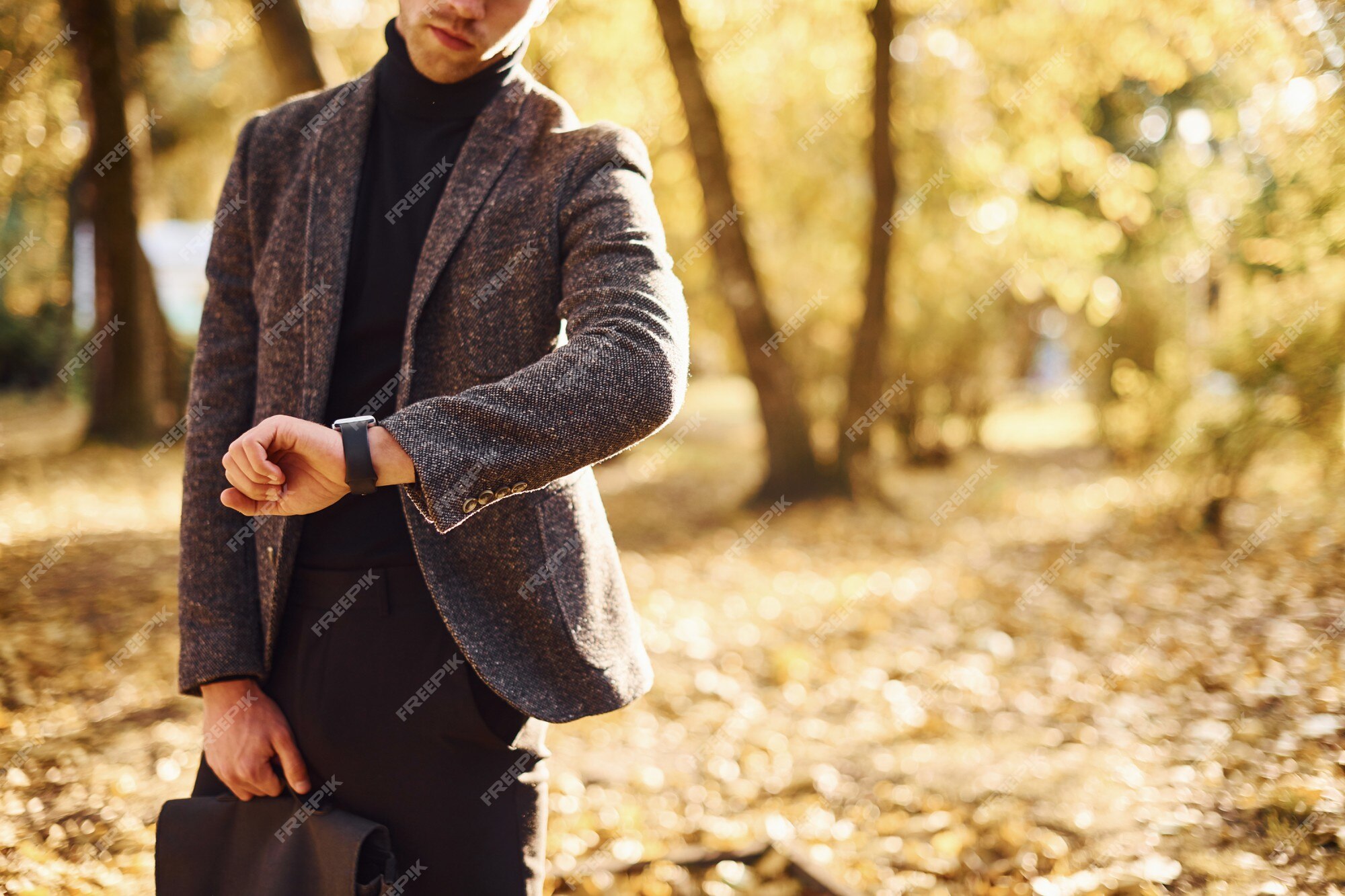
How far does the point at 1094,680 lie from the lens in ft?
17.5

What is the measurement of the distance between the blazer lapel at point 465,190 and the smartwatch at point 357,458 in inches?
10.4

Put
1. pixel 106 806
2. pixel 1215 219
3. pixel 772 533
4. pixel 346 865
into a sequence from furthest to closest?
pixel 772 533
pixel 1215 219
pixel 106 806
pixel 346 865

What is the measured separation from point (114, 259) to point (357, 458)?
1039 centimetres

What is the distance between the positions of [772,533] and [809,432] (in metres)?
1.39

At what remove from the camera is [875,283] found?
10.3 metres

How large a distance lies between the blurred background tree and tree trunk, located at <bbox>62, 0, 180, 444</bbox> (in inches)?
3.7

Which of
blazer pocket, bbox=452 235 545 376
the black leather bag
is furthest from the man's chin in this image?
the black leather bag

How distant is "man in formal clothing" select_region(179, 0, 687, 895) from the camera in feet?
4.99

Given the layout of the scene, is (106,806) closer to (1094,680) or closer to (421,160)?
(421,160)

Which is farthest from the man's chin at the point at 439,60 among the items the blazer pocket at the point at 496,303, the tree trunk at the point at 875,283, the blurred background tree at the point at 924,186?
Result: the tree trunk at the point at 875,283

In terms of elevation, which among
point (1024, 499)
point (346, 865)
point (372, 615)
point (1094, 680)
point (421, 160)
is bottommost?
point (1024, 499)

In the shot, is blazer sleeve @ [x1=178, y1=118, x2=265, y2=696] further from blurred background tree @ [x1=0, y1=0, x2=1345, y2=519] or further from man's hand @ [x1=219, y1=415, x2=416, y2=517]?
blurred background tree @ [x1=0, y1=0, x2=1345, y2=519]

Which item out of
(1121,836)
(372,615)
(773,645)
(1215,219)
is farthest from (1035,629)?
(372,615)

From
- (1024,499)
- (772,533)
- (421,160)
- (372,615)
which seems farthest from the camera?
(1024,499)
